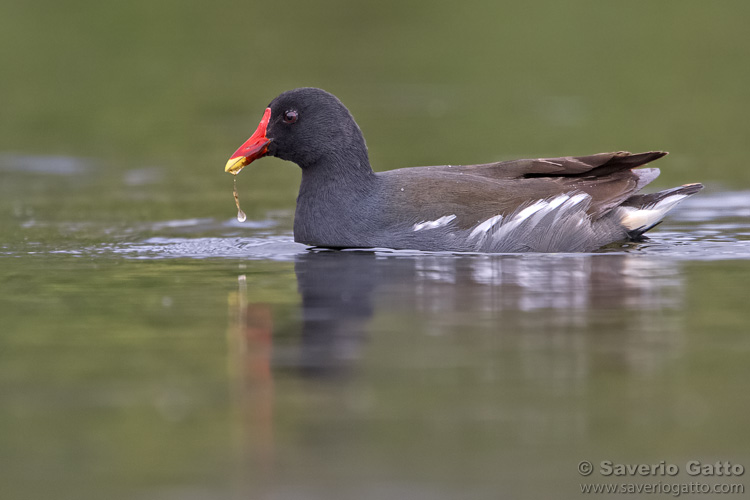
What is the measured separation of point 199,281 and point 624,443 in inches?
149

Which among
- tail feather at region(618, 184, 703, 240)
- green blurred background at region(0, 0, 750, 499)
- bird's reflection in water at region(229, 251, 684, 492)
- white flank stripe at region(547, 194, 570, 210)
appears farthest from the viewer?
tail feather at region(618, 184, 703, 240)

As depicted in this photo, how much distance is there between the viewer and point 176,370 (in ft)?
17.3

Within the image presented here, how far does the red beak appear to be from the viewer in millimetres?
8648

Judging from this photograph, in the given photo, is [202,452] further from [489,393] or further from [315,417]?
[489,393]

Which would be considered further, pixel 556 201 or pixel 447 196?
pixel 556 201

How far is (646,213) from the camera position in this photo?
28.2 feet

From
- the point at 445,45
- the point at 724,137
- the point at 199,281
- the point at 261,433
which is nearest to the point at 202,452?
the point at 261,433

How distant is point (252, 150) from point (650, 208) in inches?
116

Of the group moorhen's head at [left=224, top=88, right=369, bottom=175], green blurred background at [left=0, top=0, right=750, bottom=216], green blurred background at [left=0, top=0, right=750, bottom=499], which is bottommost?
green blurred background at [left=0, top=0, right=750, bottom=499]

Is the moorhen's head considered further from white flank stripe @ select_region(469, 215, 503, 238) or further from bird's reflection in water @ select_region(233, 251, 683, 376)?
white flank stripe @ select_region(469, 215, 503, 238)

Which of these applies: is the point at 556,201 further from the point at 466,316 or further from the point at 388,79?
the point at 388,79

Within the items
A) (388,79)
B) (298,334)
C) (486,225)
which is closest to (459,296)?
(298,334)

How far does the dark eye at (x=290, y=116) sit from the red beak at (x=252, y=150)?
13 cm

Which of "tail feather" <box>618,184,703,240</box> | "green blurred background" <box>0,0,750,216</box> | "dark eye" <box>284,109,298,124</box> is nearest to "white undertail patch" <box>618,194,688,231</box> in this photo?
"tail feather" <box>618,184,703,240</box>
